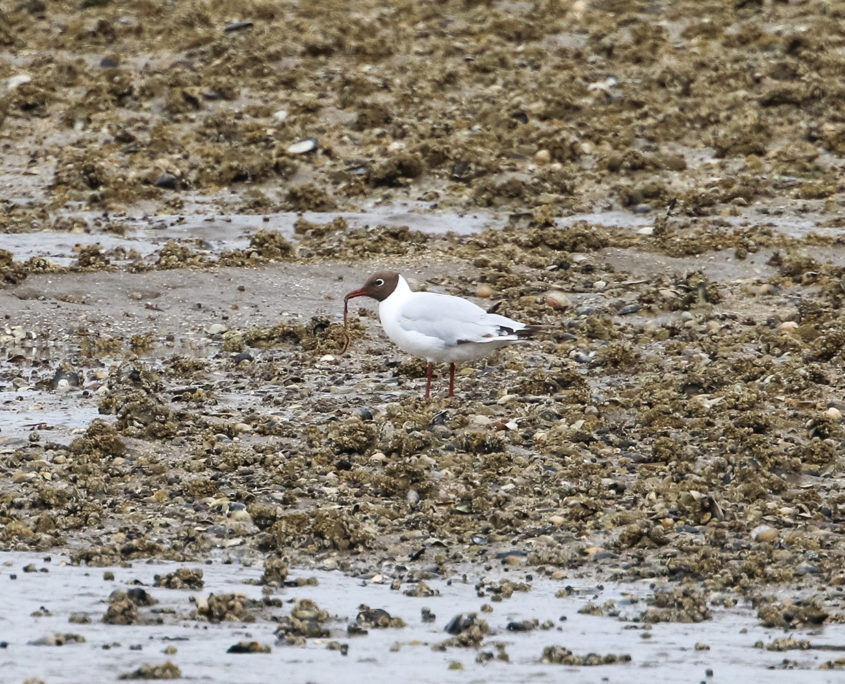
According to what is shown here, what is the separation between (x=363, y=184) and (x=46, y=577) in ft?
25.8

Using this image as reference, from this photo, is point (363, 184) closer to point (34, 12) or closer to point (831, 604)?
point (34, 12)

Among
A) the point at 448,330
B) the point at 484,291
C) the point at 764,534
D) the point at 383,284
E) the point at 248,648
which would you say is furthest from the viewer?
the point at 484,291

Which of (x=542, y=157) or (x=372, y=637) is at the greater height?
(x=372, y=637)

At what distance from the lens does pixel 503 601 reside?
7.40 m

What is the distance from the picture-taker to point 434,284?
12.8 m

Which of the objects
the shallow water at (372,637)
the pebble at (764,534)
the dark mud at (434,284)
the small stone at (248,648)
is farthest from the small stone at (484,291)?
the small stone at (248,648)

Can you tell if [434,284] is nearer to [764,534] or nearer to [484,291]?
[484,291]

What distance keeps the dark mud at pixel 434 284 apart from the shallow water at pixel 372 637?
0.18 metres

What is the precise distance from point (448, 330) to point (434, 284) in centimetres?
257

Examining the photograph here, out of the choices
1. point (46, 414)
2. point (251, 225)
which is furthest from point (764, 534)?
point (251, 225)

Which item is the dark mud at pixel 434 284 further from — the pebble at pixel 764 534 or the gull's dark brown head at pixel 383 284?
the gull's dark brown head at pixel 383 284

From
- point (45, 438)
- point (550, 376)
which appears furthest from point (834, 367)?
point (45, 438)

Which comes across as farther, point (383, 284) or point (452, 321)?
point (383, 284)

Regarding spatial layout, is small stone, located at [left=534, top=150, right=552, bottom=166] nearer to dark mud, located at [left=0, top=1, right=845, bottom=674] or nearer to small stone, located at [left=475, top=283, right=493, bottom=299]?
dark mud, located at [left=0, top=1, right=845, bottom=674]
